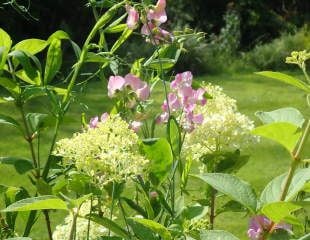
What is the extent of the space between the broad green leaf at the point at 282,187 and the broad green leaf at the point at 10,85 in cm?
40

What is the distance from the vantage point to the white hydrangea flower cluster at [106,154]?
79cm

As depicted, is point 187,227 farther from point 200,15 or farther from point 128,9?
point 200,15

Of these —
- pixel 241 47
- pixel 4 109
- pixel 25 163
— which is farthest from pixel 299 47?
pixel 25 163

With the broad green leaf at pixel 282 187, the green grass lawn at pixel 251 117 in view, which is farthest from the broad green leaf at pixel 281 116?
the green grass lawn at pixel 251 117

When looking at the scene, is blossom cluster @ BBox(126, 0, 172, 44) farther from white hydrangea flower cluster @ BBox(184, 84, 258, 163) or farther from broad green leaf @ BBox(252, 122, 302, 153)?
A: broad green leaf @ BBox(252, 122, 302, 153)

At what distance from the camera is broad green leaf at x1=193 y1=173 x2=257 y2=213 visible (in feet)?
2.60

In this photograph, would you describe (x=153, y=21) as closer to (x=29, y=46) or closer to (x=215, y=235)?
(x=29, y=46)

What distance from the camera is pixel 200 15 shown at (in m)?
9.75

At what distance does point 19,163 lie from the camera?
3.53 ft

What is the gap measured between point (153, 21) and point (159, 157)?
21cm

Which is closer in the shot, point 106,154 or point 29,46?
point 106,154

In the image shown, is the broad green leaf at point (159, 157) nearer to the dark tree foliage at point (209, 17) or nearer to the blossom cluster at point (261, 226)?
the blossom cluster at point (261, 226)

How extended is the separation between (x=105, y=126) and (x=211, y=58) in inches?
313

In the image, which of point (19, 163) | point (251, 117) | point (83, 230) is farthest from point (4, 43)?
point (251, 117)
